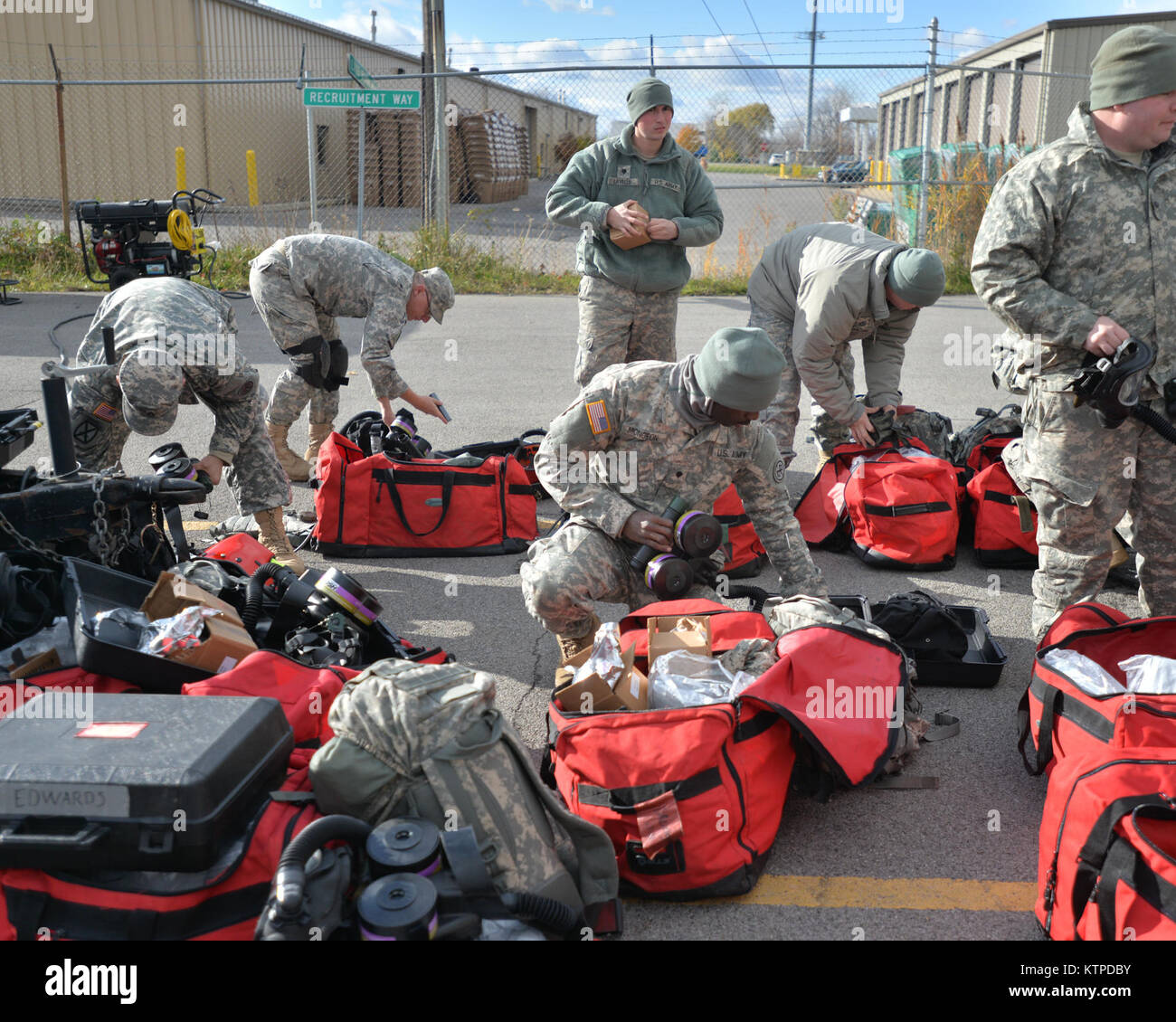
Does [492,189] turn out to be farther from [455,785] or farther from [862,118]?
[455,785]

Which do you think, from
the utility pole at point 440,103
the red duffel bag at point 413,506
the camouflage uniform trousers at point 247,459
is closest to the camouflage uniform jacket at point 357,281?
the red duffel bag at point 413,506

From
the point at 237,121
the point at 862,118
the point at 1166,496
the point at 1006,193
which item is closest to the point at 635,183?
the point at 1006,193

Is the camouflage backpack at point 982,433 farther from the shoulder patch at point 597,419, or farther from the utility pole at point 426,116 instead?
the utility pole at point 426,116

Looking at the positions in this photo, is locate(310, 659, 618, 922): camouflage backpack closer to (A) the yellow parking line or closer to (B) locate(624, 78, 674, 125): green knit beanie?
(A) the yellow parking line

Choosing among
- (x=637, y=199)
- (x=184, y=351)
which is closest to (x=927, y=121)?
(x=637, y=199)

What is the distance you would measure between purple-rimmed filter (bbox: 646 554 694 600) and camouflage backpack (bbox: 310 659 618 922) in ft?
3.45

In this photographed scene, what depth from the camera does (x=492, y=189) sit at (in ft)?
73.4

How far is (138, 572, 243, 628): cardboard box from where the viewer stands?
10.4 ft

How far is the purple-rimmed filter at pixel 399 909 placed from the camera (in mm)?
1964

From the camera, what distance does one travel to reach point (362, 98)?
34.3 ft

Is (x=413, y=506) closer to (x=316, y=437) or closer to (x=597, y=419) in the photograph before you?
(x=316, y=437)

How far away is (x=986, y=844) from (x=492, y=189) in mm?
21294

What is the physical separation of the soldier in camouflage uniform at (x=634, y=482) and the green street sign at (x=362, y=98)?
794cm

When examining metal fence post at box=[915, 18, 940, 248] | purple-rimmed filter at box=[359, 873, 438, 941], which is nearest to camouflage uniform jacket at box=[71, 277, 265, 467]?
purple-rimmed filter at box=[359, 873, 438, 941]
